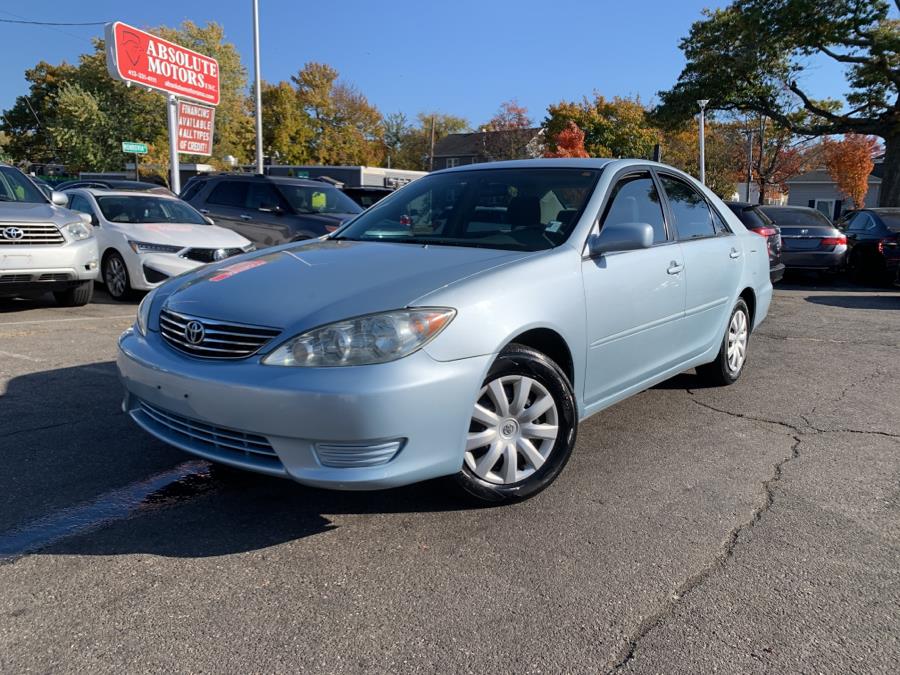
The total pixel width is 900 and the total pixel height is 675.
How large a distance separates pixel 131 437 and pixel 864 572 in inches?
142

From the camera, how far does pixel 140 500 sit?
326 centimetres

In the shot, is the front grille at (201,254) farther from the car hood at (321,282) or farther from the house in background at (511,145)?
the house in background at (511,145)

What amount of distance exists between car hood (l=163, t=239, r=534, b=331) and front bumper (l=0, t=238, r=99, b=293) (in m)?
4.84

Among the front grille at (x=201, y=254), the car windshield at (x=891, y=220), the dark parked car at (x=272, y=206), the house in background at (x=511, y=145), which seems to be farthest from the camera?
the house in background at (x=511, y=145)

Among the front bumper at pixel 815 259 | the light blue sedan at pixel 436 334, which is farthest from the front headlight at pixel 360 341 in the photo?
the front bumper at pixel 815 259

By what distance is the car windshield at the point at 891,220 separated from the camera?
1344cm

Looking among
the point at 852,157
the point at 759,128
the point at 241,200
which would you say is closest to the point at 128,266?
the point at 241,200

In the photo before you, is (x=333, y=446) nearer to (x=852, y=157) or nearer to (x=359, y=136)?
(x=852, y=157)

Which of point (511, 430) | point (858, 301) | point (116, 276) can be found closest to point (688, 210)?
point (511, 430)

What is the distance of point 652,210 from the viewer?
4.43 m

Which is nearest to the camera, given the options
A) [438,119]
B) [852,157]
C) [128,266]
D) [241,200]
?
[128,266]

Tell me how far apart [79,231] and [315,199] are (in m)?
4.17

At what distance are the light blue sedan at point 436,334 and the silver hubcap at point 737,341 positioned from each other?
36.8 inches

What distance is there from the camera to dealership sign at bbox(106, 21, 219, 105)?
16422mm
